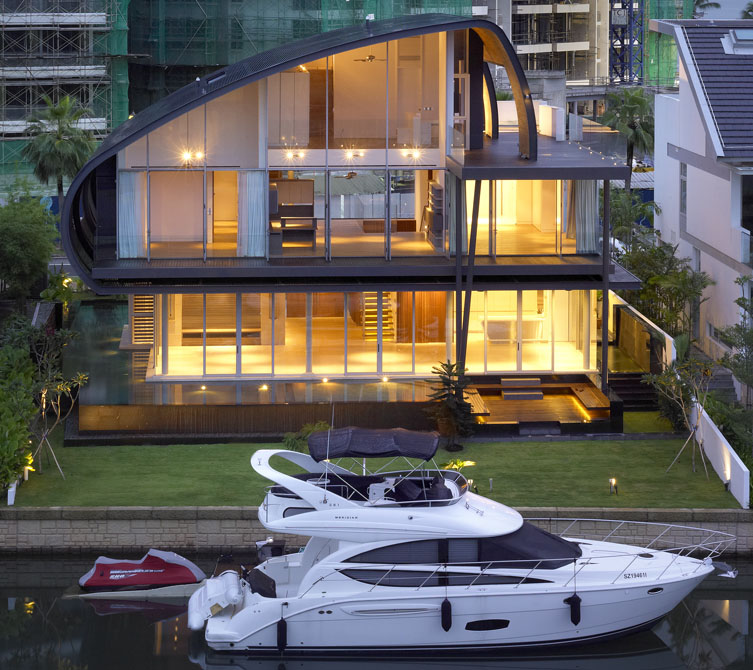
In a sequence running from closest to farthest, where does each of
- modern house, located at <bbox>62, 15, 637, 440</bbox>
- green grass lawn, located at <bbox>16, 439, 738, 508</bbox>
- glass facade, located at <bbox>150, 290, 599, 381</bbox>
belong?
1. green grass lawn, located at <bbox>16, 439, 738, 508</bbox>
2. modern house, located at <bbox>62, 15, 637, 440</bbox>
3. glass facade, located at <bbox>150, 290, 599, 381</bbox>

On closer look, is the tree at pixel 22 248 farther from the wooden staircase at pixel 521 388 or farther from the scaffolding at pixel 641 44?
the scaffolding at pixel 641 44

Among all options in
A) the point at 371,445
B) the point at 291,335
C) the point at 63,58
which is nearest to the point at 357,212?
the point at 291,335

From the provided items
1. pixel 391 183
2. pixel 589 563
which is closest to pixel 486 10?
pixel 391 183

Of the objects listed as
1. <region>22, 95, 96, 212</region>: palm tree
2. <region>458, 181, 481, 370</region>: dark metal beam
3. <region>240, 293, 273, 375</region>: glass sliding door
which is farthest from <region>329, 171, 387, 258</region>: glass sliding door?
<region>22, 95, 96, 212</region>: palm tree

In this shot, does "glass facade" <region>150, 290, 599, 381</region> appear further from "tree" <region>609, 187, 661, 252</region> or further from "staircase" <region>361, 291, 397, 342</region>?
"tree" <region>609, 187, 661, 252</region>

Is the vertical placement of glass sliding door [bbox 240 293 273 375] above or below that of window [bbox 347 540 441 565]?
above

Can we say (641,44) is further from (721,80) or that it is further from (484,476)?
(484,476)
